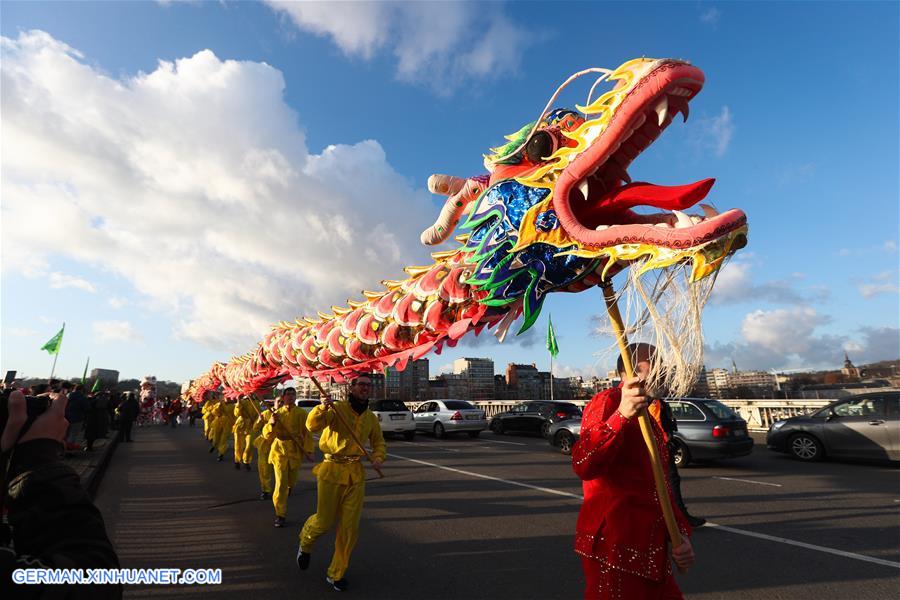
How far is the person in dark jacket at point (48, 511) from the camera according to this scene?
4.01 feet

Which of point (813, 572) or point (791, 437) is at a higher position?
point (791, 437)

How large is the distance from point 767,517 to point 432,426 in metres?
12.3

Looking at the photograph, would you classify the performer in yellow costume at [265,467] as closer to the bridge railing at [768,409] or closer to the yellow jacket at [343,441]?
the yellow jacket at [343,441]

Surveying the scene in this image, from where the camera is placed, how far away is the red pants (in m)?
1.82

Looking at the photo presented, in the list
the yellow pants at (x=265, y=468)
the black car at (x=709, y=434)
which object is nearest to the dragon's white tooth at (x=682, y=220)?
the yellow pants at (x=265, y=468)

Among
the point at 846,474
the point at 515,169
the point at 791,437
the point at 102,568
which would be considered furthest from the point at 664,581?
the point at 791,437

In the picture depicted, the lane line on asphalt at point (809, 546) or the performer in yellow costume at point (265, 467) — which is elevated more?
the performer in yellow costume at point (265, 467)

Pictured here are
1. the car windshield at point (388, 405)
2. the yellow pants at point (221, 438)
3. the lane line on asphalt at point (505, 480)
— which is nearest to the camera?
the lane line on asphalt at point (505, 480)

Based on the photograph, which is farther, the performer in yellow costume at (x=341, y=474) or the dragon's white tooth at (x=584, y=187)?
the performer in yellow costume at (x=341, y=474)

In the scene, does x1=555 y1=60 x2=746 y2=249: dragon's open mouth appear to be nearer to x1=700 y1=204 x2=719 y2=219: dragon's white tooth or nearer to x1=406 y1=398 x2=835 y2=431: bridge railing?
x1=700 y1=204 x2=719 y2=219: dragon's white tooth

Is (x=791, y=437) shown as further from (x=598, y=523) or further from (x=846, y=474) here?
(x=598, y=523)

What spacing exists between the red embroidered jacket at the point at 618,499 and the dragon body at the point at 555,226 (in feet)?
2.47

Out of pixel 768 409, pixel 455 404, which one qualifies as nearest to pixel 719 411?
pixel 768 409

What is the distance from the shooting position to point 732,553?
4.20 m
